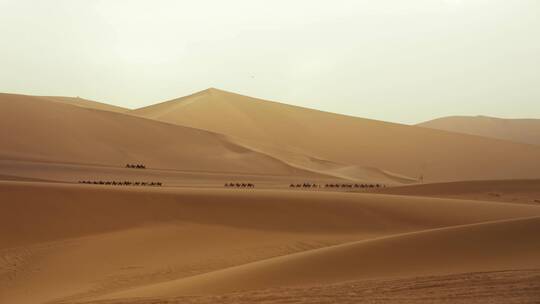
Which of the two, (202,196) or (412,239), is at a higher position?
(202,196)

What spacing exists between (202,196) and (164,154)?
78.9ft

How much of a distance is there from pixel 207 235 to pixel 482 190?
14743 millimetres

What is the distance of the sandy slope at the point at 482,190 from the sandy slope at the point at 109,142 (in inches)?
592

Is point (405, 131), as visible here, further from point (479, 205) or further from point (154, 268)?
point (154, 268)

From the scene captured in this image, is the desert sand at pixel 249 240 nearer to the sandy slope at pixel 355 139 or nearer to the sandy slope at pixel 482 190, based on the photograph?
the sandy slope at pixel 482 190

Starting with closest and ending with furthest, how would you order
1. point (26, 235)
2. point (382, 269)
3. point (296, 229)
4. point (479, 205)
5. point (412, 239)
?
point (382, 269) → point (412, 239) → point (26, 235) → point (296, 229) → point (479, 205)

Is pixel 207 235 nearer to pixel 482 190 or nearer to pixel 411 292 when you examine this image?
pixel 411 292

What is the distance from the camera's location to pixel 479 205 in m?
15.9

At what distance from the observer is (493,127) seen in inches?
4385

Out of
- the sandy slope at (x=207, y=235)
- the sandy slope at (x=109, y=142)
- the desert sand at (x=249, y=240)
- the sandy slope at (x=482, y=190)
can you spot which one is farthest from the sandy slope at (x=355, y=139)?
the sandy slope at (x=207, y=235)

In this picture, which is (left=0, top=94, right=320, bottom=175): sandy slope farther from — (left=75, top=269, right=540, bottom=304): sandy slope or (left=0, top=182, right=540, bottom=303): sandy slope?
(left=75, top=269, right=540, bottom=304): sandy slope

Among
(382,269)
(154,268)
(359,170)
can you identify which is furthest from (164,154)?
(382,269)

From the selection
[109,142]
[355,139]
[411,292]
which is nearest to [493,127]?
[355,139]

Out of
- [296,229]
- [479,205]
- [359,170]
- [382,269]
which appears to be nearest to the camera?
[382,269]
